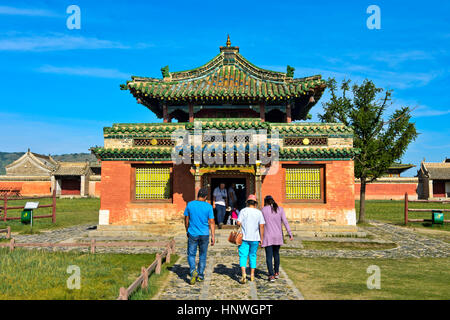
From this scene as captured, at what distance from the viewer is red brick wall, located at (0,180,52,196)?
48919mm

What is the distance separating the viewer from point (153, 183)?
16.1 meters

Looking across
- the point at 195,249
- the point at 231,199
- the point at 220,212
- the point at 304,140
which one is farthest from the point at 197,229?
the point at 304,140

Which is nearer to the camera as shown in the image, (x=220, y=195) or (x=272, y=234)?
(x=272, y=234)

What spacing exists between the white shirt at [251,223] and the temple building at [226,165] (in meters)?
6.82

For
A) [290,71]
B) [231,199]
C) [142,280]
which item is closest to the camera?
[142,280]

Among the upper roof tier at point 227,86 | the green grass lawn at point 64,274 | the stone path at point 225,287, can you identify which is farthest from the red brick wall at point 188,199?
the stone path at point 225,287

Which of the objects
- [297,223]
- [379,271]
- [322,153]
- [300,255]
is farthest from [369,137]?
[379,271]

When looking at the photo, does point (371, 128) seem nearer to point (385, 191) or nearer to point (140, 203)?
point (140, 203)

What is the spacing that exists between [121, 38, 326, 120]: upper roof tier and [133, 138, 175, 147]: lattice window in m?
2.07

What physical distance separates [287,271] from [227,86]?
10.6m

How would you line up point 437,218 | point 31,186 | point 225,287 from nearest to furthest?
point 225,287, point 437,218, point 31,186

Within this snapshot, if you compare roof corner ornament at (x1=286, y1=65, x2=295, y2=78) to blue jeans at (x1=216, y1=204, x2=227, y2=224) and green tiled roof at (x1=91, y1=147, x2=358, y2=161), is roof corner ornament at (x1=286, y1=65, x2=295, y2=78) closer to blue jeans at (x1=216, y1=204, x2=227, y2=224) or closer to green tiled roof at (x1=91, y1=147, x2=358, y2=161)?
green tiled roof at (x1=91, y1=147, x2=358, y2=161)
